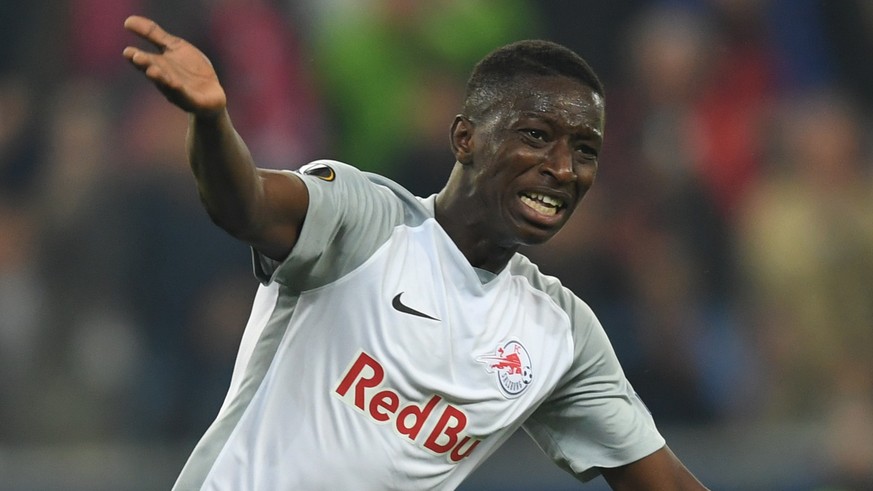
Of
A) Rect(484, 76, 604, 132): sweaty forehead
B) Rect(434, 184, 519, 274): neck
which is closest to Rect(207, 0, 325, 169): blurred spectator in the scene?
Rect(434, 184, 519, 274): neck

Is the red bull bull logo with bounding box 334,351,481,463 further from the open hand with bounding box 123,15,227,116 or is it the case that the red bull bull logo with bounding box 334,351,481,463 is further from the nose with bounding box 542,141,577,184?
the open hand with bounding box 123,15,227,116

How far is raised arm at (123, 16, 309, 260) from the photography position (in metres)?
3.04

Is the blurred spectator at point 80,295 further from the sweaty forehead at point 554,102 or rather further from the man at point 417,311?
the sweaty forehead at point 554,102

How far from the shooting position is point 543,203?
3920 millimetres

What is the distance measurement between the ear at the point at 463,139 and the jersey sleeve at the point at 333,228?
1.07 feet

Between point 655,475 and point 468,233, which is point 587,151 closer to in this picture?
point 468,233

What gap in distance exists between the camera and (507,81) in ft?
13.1

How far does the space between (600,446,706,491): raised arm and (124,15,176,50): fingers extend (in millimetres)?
1948

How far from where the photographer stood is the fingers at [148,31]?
3016mm

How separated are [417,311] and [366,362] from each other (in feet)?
0.66

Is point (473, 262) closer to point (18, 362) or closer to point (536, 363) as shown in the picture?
point (536, 363)

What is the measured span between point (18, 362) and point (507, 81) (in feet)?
14.1

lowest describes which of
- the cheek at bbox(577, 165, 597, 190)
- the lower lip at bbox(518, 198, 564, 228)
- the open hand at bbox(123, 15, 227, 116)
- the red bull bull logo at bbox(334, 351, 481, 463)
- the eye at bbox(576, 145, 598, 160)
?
the red bull bull logo at bbox(334, 351, 481, 463)

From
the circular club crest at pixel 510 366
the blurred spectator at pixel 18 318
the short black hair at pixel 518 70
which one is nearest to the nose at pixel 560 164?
the short black hair at pixel 518 70
